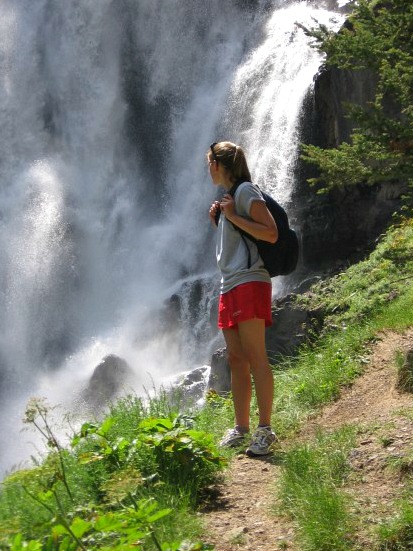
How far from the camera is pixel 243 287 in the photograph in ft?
14.8

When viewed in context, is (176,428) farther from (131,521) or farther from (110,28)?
(110,28)

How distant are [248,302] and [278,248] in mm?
345

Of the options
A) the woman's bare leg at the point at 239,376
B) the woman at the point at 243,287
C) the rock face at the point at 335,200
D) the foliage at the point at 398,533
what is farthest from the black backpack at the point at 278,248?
the rock face at the point at 335,200

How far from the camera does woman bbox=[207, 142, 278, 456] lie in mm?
4422

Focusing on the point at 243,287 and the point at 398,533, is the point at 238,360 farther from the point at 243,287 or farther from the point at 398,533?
the point at 398,533

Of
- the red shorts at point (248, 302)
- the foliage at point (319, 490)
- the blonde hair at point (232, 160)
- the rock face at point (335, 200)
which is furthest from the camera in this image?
the rock face at point (335, 200)

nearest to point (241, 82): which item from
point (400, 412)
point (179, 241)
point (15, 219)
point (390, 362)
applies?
point (179, 241)

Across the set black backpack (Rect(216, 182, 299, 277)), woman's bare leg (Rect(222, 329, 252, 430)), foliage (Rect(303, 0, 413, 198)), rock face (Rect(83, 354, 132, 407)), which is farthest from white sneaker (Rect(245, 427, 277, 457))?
rock face (Rect(83, 354, 132, 407))

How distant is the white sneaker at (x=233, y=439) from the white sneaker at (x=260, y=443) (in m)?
0.18

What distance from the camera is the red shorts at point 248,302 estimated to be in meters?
4.50

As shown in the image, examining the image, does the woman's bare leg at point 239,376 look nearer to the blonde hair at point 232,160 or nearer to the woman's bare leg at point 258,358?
the woman's bare leg at point 258,358

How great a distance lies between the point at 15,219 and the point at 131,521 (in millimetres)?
21975

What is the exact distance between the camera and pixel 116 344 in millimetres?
17734

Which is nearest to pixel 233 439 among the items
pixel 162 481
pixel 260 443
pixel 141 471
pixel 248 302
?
pixel 260 443
